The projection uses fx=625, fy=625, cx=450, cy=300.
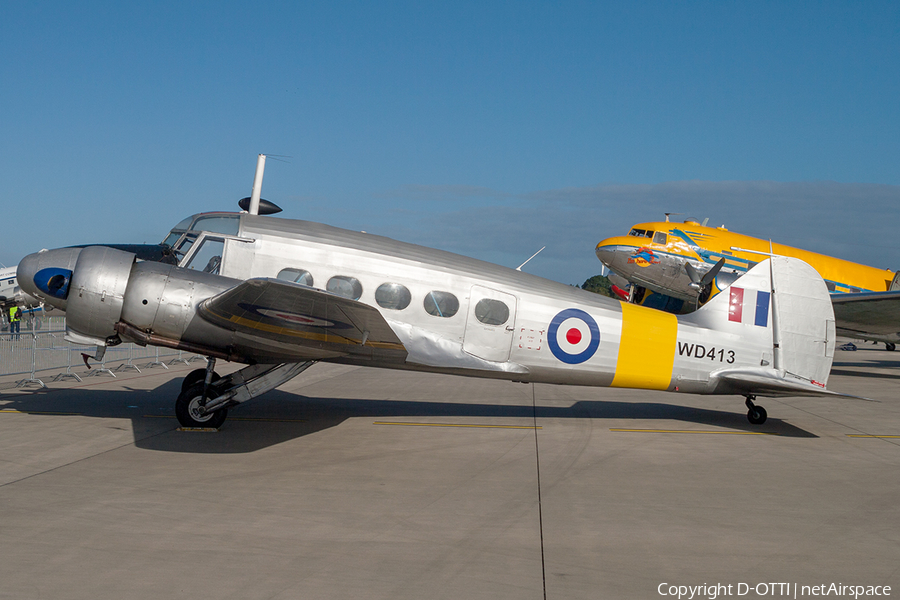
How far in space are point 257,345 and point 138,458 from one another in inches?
80.4

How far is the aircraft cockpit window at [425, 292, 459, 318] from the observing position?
898cm

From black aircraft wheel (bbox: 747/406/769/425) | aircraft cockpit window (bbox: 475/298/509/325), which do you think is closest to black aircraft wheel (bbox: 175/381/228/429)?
aircraft cockpit window (bbox: 475/298/509/325)

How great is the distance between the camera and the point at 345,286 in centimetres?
879

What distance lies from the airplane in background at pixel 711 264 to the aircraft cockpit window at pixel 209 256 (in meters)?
14.8

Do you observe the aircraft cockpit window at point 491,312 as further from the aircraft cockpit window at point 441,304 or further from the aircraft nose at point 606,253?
the aircraft nose at point 606,253

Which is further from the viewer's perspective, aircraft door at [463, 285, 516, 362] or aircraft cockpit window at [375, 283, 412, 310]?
aircraft door at [463, 285, 516, 362]

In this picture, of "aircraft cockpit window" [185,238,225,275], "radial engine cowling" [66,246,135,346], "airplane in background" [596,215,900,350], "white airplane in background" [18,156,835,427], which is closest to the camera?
"radial engine cowling" [66,246,135,346]

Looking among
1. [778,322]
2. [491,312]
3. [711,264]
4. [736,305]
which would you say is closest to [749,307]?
[736,305]

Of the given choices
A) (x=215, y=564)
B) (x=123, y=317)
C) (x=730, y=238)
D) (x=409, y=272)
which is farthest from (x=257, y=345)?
(x=730, y=238)

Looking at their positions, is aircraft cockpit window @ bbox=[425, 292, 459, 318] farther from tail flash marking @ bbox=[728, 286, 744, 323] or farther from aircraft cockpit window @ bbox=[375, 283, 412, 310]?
tail flash marking @ bbox=[728, 286, 744, 323]

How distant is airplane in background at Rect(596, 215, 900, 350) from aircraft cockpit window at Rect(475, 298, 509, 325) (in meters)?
11.9

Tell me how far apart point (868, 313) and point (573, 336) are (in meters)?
14.6

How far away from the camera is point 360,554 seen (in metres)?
4.73

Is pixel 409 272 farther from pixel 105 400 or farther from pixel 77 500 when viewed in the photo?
pixel 105 400
